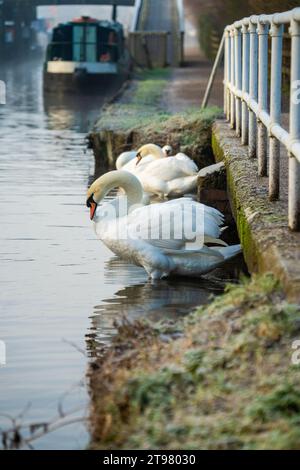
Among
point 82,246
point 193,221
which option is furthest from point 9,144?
point 193,221

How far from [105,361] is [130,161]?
27.4 feet

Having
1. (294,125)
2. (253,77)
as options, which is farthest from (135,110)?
(294,125)

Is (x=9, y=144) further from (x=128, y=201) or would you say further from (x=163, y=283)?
(x=163, y=283)

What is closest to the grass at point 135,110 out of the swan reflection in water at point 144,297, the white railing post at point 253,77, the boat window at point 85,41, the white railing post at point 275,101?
the white railing post at point 253,77

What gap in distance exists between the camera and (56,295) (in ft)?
25.5

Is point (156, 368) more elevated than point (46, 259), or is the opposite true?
point (156, 368)

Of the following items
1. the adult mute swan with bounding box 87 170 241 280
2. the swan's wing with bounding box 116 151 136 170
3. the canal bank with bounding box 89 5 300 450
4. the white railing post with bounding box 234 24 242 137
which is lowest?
the swan's wing with bounding box 116 151 136 170

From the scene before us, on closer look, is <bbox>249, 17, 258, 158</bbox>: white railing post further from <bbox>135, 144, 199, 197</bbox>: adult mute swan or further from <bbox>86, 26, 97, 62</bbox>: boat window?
<bbox>86, 26, 97, 62</bbox>: boat window

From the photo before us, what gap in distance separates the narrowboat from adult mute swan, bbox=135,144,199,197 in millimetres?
22999

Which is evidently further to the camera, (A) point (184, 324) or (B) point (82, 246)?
(B) point (82, 246)

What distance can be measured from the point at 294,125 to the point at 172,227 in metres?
2.25

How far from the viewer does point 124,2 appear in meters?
64.6

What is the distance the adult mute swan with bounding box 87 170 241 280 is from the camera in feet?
26.4

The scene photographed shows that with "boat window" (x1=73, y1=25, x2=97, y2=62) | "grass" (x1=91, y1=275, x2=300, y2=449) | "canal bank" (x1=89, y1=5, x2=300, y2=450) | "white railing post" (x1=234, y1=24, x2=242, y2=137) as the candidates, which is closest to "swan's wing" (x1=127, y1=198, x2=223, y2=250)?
"canal bank" (x1=89, y1=5, x2=300, y2=450)
